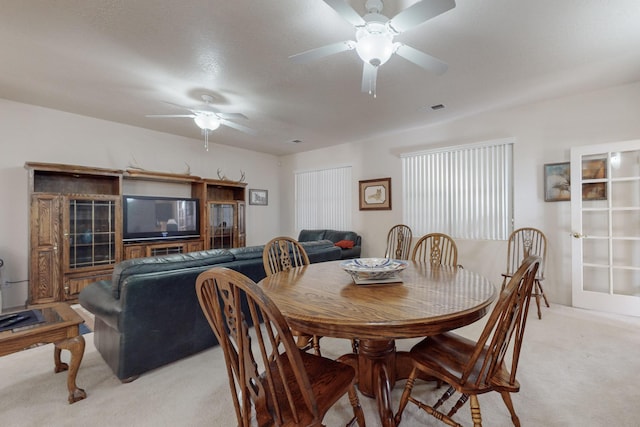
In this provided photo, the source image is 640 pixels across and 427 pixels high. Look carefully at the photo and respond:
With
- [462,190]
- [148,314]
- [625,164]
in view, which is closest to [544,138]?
[625,164]

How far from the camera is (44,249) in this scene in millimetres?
3383

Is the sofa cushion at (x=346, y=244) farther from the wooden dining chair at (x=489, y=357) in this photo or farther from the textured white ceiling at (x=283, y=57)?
the wooden dining chair at (x=489, y=357)

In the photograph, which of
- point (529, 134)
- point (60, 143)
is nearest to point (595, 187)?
point (529, 134)

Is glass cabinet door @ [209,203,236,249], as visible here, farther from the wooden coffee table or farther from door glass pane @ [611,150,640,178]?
door glass pane @ [611,150,640,178]

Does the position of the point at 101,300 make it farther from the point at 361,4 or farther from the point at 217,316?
the point at 361,4

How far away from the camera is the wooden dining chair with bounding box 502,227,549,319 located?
3.38 meters

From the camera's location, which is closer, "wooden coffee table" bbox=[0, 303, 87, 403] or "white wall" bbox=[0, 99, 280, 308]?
"wooden coffee table" bbox=[0, 303, 87, 403]

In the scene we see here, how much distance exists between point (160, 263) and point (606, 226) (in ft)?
14.9

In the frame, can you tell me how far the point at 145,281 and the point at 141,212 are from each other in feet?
9.56

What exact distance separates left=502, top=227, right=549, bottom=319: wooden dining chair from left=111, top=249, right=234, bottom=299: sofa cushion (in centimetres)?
319

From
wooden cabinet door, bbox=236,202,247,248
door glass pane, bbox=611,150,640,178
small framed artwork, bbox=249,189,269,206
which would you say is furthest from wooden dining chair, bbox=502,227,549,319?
small framed artwork, bbox=249,189,269,206

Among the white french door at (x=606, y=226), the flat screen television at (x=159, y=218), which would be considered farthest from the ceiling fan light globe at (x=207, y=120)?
the white french door at (x=606, y=226)

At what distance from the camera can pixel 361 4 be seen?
1.89 metres

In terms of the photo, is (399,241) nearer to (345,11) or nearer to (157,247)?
(345,11)
